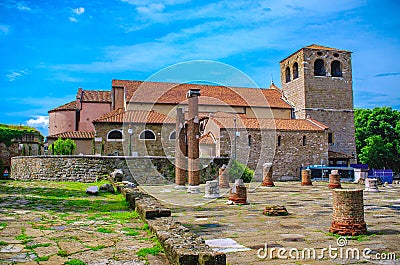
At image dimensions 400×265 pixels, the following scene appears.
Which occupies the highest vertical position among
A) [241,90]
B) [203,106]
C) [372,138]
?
[241,90]

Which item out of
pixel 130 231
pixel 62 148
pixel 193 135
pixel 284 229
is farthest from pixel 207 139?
pixel 130 231


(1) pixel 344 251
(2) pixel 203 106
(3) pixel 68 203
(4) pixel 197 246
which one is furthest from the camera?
→ (2) pixel 203 106

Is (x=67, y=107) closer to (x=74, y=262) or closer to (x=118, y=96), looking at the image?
(x=118, y=96)

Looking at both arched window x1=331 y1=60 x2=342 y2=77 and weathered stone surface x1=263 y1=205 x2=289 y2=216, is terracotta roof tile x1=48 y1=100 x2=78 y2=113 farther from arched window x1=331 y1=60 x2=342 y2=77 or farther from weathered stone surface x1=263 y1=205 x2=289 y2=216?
weathered stone surface x1=263 y1=205 x2=289 y2=216

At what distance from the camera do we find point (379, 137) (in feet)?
129

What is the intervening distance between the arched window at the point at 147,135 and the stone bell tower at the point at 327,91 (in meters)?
16.3

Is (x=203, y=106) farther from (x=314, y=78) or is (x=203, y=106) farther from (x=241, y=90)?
(x=314, y=78)

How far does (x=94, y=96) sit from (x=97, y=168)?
1904 centimetres

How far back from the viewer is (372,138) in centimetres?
3944

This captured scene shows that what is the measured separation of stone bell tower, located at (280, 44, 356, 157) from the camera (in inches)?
1393

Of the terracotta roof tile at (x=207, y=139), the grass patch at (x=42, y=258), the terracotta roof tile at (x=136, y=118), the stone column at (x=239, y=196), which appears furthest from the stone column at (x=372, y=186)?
the terracotta roof tile at (x=136, y=118)

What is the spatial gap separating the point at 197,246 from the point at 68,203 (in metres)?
6.35

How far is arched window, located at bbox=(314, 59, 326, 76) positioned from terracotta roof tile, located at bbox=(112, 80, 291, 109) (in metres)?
4.72

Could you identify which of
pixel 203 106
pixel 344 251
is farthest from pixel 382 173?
pixel 344 251
